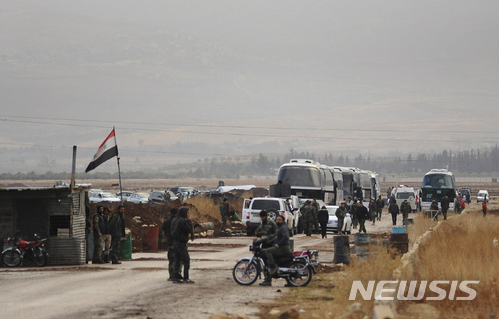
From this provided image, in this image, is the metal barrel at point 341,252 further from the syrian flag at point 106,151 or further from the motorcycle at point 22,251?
the motorcycle at point 22,251

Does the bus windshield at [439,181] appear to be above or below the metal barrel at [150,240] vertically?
above

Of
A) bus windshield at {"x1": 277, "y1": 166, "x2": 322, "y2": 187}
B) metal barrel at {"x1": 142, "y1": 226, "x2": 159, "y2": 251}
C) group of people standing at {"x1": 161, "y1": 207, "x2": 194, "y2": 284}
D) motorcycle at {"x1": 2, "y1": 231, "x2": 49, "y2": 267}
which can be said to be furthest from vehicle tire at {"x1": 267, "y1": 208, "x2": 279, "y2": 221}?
group of people standing at {"x1": 161, "y1": 207, "x2": 194, "y2": 284}

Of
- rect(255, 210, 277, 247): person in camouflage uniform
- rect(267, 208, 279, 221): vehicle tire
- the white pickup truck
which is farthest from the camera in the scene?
the white pickup truck

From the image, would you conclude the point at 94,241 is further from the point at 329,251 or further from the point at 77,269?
the point at 329,251

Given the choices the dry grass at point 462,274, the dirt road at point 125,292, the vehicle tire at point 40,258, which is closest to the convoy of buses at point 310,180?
the dry grass at point 462,274

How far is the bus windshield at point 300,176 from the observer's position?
45281mm

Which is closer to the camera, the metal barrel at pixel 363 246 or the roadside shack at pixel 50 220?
the metal barrel at pixel 363 246

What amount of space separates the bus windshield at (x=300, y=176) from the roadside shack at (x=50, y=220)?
24.7 meters

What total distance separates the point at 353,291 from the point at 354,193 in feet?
154

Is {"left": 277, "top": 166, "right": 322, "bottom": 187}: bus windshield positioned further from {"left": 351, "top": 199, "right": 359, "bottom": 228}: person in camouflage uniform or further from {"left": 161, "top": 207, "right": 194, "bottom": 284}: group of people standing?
{"left": 161, "top": 207, "right": 194, "bottom": 284}: group of people standing

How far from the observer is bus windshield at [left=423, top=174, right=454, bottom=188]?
58.3m

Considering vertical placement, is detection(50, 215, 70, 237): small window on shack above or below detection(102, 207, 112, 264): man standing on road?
above

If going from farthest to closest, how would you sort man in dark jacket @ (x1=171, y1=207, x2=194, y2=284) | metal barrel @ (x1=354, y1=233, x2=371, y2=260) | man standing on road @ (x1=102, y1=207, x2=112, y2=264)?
man standing on road @ (x1=102, y1=207, x2=112, y2=264)
metal barrel @ (x1=354, y1=233, x2=371, y2=260)
man in dark jacket @ (x1=171, y1=207, x2=194, y2=284)

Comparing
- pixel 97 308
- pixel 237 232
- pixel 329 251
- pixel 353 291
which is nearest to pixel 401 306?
pixel 353 291
